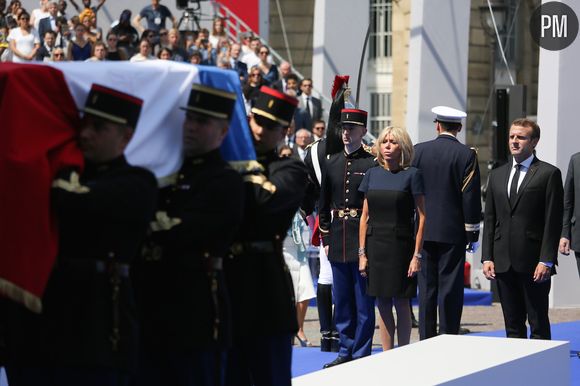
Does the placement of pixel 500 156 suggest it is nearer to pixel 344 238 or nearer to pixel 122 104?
pixel 344 238

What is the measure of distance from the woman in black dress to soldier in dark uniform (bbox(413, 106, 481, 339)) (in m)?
0.80

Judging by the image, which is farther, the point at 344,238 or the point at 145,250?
the point at 344,238

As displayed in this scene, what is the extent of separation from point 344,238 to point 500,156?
6.63 metres

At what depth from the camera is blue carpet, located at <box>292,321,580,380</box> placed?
10414 mm

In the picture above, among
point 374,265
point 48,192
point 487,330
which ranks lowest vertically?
point 487,330

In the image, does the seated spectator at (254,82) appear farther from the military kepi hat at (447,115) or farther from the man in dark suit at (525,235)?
the man in dark suit at (525,235)

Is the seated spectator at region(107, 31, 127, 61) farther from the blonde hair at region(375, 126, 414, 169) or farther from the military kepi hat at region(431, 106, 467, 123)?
the blonde hair at region(375, 126, 414, 169)

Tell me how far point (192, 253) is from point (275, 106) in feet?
3.31

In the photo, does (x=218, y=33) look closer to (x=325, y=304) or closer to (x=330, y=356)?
(x=325, y=304)

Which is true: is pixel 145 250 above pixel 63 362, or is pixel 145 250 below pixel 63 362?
above

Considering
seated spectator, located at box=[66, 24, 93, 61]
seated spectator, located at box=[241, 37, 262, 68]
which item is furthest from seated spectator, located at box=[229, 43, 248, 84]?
seated spectator, located at box=[66, 24, 93, 61]

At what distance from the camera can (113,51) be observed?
1905 centimetres

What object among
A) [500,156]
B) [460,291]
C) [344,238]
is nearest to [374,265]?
[344,238]

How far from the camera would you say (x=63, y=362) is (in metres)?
5.25
